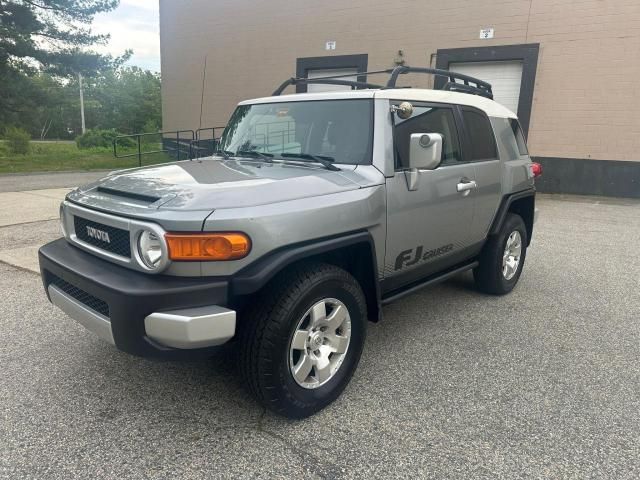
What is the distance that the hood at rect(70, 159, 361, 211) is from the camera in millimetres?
2500

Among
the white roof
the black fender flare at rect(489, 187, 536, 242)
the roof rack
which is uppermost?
the roof rack

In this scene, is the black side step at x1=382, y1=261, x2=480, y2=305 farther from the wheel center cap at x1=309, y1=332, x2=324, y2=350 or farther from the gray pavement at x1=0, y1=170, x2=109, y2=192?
the gray pavement at x1=0, y1=170, x2=109, y2=192

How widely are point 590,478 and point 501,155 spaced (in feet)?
9.70

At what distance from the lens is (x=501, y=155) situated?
14.8ft

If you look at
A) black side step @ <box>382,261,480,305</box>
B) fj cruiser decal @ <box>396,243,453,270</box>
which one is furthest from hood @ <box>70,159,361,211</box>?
black side step @ <box>382,261,480,305</box>

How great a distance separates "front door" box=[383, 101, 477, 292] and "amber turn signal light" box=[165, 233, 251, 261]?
118 centimetres

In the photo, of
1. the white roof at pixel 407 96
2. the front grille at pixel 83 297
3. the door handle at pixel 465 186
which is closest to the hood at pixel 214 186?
the front grille at pixel 83 297

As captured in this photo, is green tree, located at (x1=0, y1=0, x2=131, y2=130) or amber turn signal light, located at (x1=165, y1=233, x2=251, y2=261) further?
green tree, located at (x1=0, y1=0, x2=131, y2=130)

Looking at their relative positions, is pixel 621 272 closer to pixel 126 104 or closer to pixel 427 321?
pixel 427 321

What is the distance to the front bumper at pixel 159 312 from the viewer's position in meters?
2.25

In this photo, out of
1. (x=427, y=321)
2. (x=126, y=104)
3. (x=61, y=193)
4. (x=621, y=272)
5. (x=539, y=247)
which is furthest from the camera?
(x=126, y=104)

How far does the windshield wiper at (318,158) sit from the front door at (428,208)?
0.39 metres

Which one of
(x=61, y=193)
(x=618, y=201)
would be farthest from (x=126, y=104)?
(x=618, y=201)

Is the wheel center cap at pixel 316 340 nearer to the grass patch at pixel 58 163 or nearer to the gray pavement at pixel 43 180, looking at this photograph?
the gray pavement at pixel 43 180
